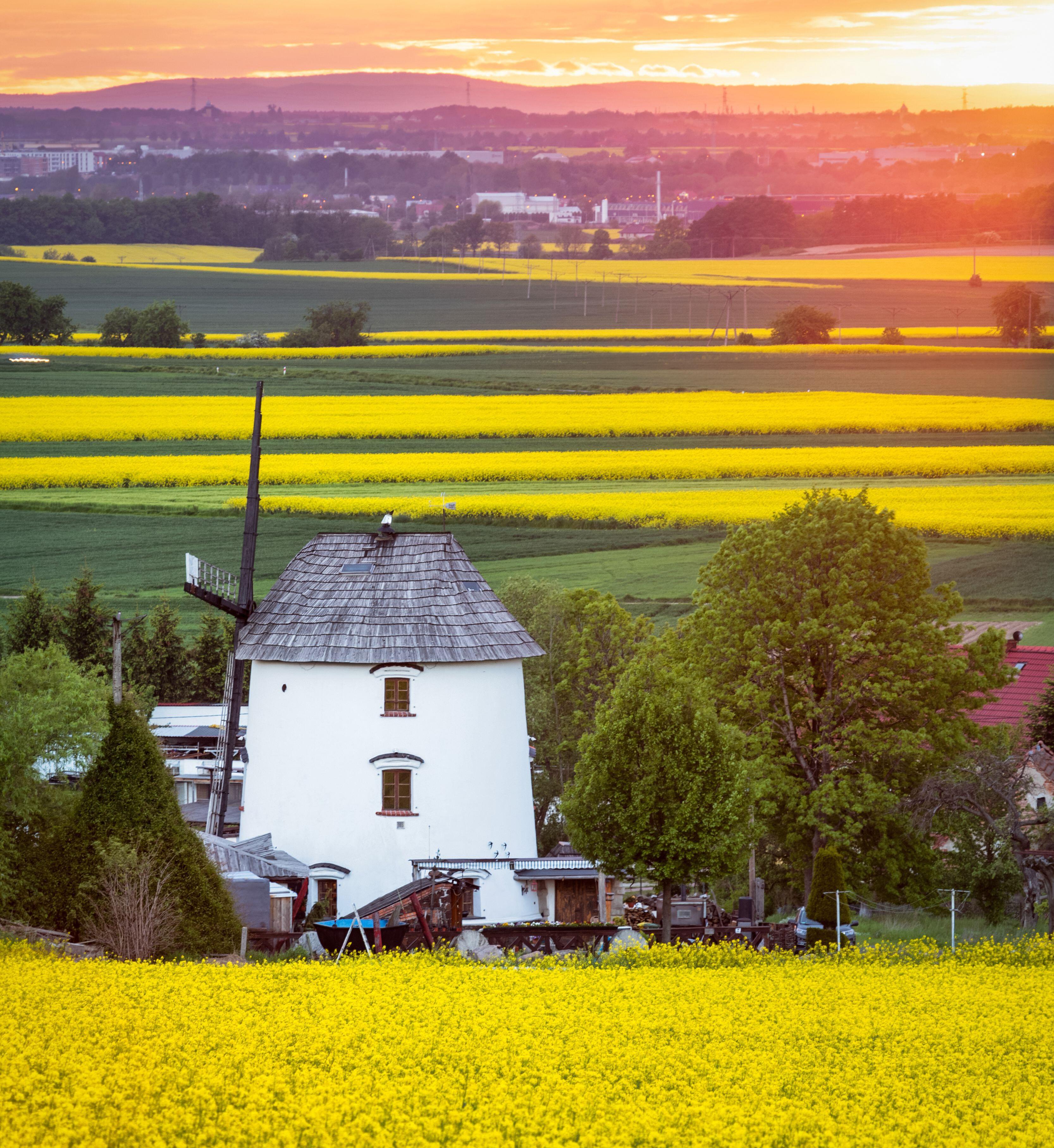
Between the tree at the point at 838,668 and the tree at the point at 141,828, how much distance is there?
1309cm

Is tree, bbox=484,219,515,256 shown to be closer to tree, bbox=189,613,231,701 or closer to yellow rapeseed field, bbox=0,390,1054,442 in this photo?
yellow rapeseed field, bbox=0,390,1054,442

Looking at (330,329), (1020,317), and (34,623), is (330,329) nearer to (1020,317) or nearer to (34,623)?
(1020,317)

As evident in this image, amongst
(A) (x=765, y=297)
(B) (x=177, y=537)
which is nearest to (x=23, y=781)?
(B) (x=177, y=537)

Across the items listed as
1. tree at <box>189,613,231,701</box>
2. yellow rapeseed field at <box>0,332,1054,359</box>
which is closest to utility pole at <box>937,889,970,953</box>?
tree at <box>189,613,231,701</box>

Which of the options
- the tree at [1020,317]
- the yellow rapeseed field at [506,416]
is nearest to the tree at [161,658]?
the yellow rapeseed field at [506,416]

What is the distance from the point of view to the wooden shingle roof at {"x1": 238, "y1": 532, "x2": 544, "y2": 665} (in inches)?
1478

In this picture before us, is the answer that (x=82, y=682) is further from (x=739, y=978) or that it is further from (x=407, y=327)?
(x=407, y=327)

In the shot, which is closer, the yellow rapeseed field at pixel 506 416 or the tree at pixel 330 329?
the yellow rapeseed field at pixel 506 416

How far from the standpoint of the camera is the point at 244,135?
9712cm

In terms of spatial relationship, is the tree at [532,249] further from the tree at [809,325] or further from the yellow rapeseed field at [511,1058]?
the yellow rapeseed field at [511,1058]

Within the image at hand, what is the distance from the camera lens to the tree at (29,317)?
241 feet

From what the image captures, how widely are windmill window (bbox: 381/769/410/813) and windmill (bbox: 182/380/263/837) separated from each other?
3.98 metres

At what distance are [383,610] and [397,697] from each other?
6.73ft

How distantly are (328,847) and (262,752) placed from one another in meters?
2.79
